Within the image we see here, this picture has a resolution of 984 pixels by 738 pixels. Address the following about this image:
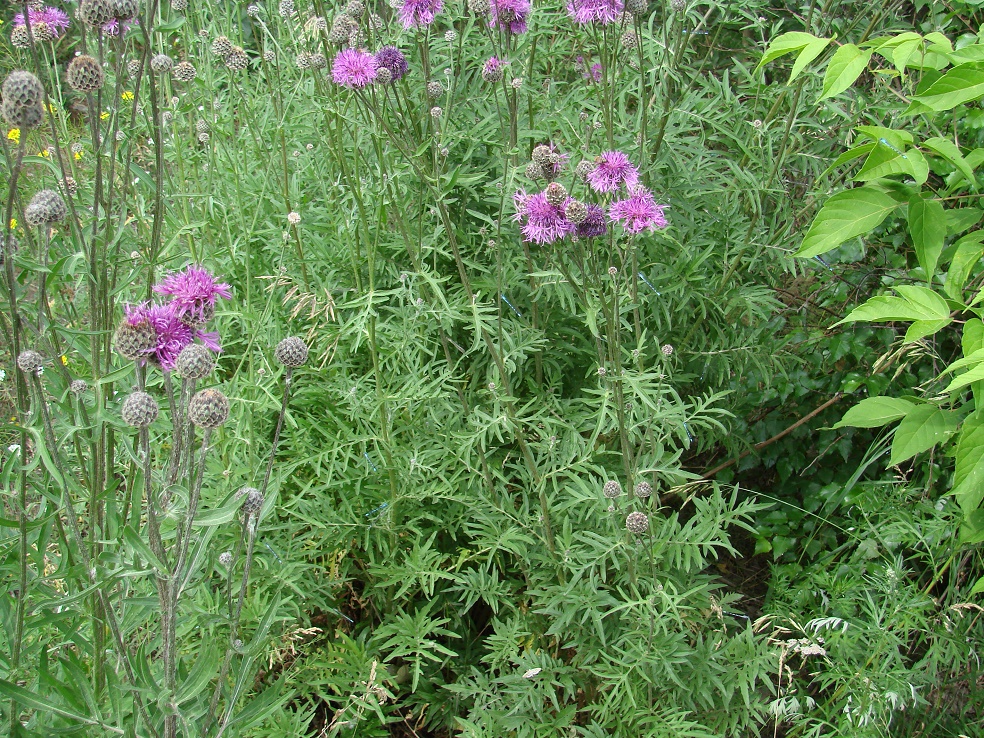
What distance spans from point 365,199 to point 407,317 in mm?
612

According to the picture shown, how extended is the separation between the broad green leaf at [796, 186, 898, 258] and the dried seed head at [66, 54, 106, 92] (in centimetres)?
167

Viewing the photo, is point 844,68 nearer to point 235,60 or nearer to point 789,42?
point 789,42

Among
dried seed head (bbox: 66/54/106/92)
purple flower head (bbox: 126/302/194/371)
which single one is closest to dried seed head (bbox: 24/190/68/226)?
dried seed head (bbox: 66/54/106/92)

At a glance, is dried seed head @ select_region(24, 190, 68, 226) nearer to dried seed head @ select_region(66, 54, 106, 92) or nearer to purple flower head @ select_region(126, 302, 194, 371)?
dried seed head @ select_region(66, 54, 106, 92)

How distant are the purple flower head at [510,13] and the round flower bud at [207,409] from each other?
172cm

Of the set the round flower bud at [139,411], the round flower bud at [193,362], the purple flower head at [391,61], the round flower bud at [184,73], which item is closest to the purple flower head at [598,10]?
the purple flower head at [391,61]

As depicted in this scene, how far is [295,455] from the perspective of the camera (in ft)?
Answer: 9.45

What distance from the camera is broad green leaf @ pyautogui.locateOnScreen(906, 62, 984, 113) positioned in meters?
1.81

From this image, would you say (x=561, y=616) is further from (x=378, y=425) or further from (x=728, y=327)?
(x=728, y=327)

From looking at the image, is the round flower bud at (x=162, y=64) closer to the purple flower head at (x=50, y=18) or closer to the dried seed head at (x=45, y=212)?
the purple flower head at (x=50, y=18)

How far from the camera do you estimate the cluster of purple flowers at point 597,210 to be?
7.01 ft

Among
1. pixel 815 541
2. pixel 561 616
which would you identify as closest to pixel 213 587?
pixel 561 616

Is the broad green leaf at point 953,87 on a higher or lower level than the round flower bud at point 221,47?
higher

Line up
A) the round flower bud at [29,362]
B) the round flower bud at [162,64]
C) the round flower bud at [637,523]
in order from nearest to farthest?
1. the round flower bud at [29,362]
2. the round flower bud at [637,523]
3. the round flower bud at [162,64]
